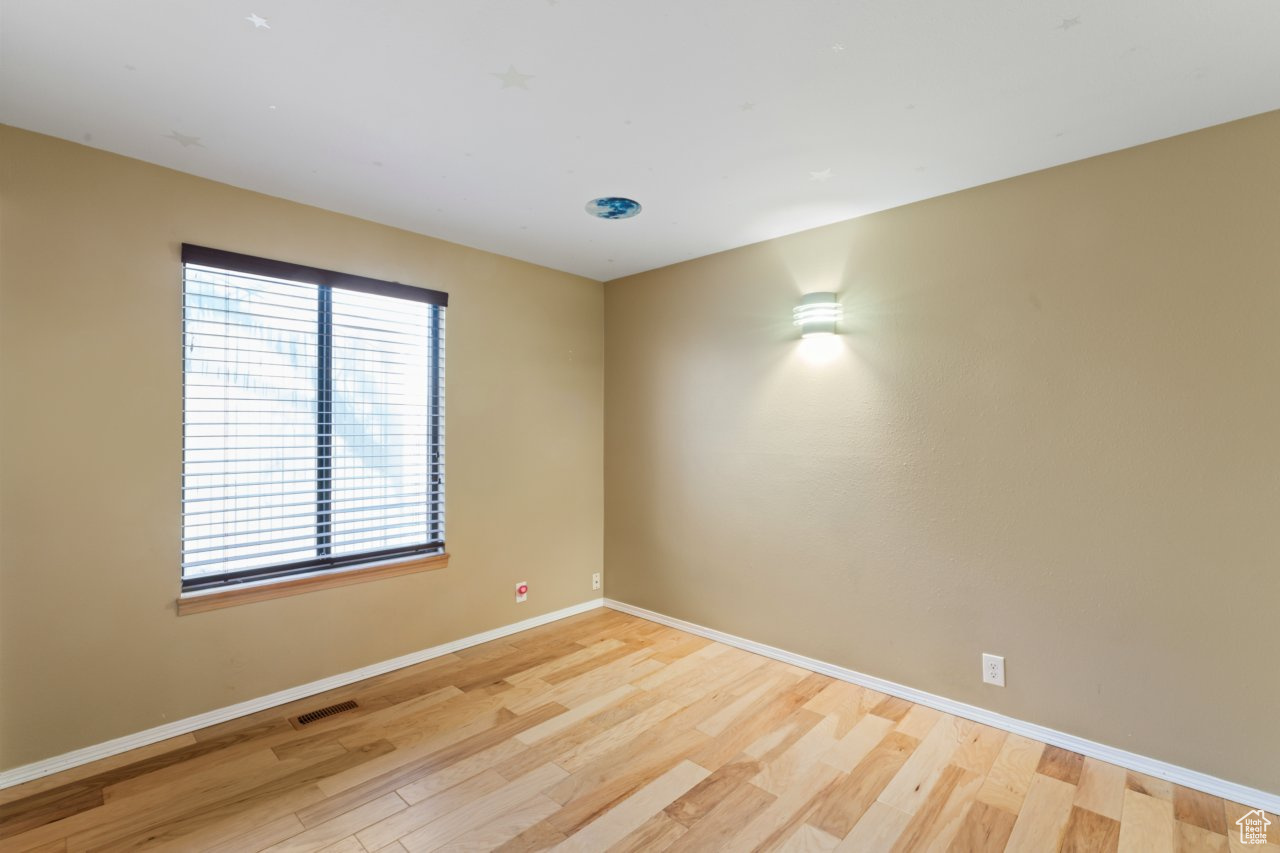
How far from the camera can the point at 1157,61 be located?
5.91ft

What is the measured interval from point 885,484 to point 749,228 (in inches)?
62.4

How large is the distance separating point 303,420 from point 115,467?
0.76m

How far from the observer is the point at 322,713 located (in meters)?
2.75

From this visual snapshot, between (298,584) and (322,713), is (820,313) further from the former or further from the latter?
(322,713)

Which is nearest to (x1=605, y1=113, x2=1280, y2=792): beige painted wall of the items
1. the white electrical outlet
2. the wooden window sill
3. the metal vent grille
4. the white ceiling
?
the white electrical outlet

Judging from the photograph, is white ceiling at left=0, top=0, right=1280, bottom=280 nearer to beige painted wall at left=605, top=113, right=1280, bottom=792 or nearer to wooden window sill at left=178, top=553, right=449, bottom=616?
beige painted wall at left=605, top=113, right=1280, bottom=792

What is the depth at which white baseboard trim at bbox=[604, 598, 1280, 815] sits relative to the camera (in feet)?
6.93

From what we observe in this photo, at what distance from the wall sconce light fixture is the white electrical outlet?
174 centimetres

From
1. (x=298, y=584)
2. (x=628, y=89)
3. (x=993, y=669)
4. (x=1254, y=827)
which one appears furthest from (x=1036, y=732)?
(x=298, y=584)

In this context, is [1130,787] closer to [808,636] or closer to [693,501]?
[808,636]

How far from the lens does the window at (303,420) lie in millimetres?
2672

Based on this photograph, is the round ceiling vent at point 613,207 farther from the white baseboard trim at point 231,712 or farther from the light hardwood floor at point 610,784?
the white baseboard trim at point 231,712

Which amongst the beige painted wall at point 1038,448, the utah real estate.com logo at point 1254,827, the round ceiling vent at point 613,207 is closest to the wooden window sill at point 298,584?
the beige painted wall at point 1038,448

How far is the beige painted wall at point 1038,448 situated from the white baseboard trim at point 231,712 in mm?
1544
